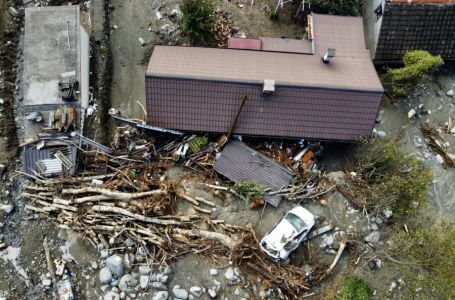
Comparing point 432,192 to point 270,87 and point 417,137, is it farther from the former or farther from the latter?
point 270,87

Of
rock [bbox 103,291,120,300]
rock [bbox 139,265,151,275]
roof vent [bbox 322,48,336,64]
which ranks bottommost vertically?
rock [bbox 103,291,120,300]

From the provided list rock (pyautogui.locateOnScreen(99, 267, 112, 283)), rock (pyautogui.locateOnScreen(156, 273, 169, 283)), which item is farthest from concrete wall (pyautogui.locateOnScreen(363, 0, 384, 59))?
rock (pyautogui.locateOnScreen(99, 267, 112, 283))

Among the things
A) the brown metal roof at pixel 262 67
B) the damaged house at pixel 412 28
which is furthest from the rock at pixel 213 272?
the damaged house at pixel 412 28

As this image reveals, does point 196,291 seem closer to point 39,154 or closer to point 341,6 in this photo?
point 39,154

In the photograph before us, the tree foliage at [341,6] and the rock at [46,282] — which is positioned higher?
the tree foliage at [341,6]

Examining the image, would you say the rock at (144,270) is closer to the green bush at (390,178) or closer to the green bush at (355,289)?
the green bush at (355,289)

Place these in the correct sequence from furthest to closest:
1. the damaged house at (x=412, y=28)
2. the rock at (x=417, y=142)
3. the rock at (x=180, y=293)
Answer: the rock at (x=417, y=142) < the damaged house at (x=412, y=28) < the rock at (x=180, y=293)

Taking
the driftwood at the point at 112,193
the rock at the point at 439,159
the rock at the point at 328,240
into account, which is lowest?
the rock at the point at 328,240

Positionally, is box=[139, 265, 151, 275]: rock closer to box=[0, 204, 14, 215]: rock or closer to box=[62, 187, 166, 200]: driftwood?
box=[62, 187, 166, 200]: driftwood
